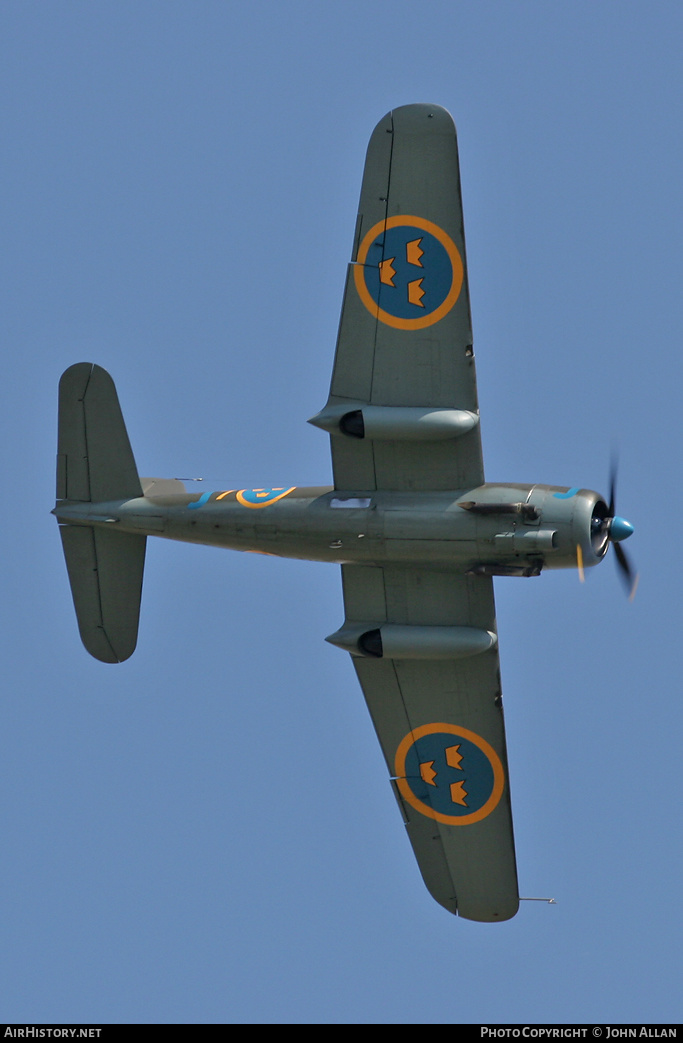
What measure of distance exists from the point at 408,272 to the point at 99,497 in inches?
228

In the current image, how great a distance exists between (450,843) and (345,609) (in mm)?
4306

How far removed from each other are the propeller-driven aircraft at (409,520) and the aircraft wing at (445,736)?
0.02 m

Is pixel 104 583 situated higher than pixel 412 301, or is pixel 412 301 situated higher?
pixel 412 301

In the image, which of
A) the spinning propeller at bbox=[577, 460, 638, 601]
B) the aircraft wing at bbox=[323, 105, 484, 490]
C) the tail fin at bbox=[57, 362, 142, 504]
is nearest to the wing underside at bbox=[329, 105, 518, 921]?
the aircraft wing at bbox=[323, 105, 484, 490]

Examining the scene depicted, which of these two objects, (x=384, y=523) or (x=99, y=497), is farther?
(x=99, y=497)

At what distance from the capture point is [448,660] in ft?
75.4

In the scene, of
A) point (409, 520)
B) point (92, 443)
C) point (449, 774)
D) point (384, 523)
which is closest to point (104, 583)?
point (92, 443)

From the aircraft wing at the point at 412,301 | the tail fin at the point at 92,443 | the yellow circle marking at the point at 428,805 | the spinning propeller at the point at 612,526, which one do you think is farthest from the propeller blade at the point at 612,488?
the tail fin at the point at 92,443

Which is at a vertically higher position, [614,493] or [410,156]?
[410,156]

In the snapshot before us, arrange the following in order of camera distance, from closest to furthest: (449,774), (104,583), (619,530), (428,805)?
1. (619,530)
2. (104,583)
3. (449,774)
4. (428,805)

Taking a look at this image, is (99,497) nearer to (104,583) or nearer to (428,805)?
(104,583)

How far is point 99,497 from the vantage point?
23.2 metres
